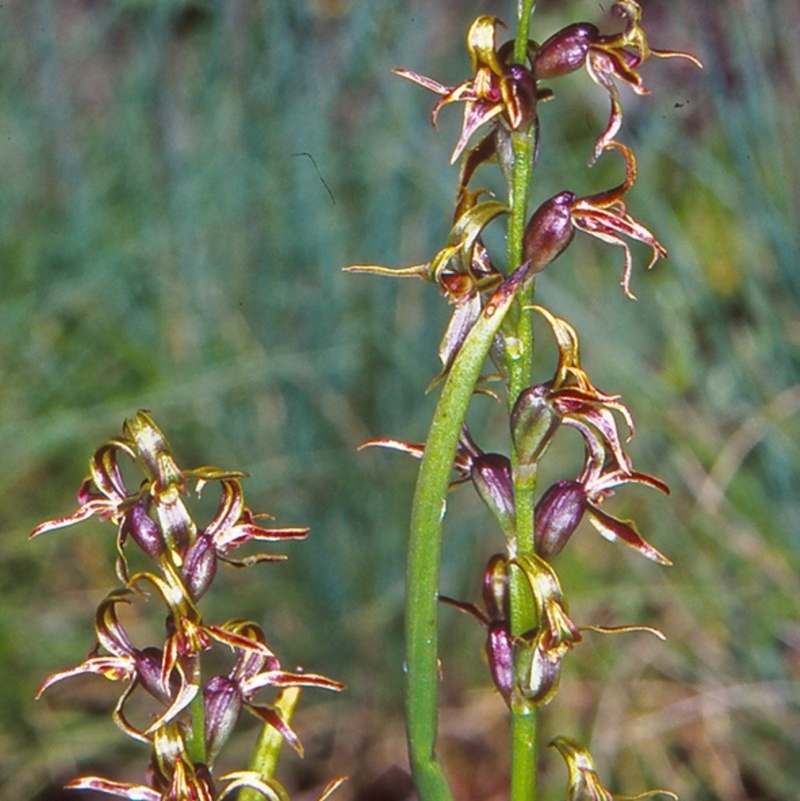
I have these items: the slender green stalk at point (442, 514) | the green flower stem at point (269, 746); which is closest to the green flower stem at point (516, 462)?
the slender green stalk at point (442, 514)

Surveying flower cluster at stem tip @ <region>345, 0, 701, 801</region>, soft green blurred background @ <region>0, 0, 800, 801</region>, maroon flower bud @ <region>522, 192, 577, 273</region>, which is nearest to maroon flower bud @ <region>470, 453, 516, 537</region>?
flower cluster at stem tip @ <region>345, 0, 701, 801</region>

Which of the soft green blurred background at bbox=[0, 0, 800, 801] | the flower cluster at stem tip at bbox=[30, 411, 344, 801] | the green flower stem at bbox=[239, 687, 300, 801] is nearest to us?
the flower cluster at stem tip at bbox=[30, 411, 344, 801]

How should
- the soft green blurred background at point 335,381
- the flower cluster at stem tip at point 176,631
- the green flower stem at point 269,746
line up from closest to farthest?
the flower cluster at stem tip at point 176,631, the green flower stem at point 269,746, the soft green blurred background at point 335,381

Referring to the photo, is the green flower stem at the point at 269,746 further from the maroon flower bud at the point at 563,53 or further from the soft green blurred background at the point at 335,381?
the soft green blurred background at the point at 335,381

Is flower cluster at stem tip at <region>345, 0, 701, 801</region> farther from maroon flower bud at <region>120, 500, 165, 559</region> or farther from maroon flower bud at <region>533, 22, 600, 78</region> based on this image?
maroon flower bud at <region>120, 500, 165, 559</region>

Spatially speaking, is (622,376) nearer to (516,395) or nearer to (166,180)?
(166,180)

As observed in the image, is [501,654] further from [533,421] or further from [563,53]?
[563,53]
